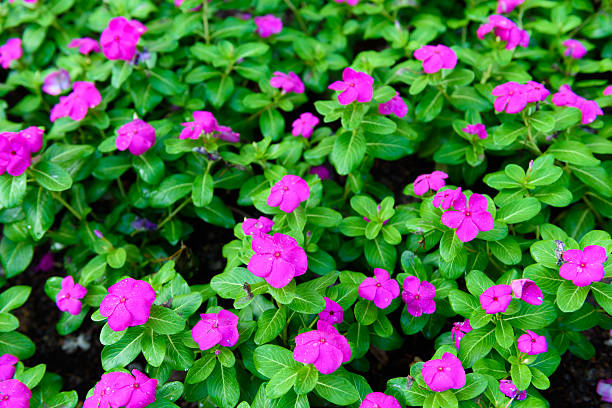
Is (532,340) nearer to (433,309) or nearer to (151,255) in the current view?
(433,309)

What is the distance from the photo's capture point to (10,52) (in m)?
3.32

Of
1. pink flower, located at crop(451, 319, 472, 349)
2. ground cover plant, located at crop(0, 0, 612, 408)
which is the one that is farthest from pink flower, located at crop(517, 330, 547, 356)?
pink flower, located at crop(451, 319, 472, 349)

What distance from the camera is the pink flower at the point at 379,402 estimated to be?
181 centimetres

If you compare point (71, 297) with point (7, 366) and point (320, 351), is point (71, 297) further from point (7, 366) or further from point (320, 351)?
point (320, 351)

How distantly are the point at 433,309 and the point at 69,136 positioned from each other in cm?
237

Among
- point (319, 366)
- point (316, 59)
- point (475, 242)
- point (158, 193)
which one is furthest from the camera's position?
point (316, 59)

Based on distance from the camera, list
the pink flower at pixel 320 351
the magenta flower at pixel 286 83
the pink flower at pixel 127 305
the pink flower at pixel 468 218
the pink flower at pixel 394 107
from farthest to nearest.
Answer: the magenta flower at pixel 286 83 < the pink flower at pixel 394 107 < the pink flower at pixel 468 218 < the pink flower at pixel 127 305 < the pink flower at pixel 320 351

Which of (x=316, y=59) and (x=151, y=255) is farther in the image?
(x=316, y=59)

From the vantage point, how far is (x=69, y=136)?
3092mm

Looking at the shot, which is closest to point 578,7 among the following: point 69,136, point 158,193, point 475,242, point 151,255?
point 475,242

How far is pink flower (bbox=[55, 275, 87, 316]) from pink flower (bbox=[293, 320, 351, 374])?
45.4 inches

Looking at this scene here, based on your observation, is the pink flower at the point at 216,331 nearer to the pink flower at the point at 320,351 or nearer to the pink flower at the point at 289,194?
the pink flower at the point at 320,351

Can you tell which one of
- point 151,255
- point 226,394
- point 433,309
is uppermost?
point 433,309

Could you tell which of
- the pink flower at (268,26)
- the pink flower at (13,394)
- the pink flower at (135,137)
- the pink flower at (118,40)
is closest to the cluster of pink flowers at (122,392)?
the pink flower at (13,394)
